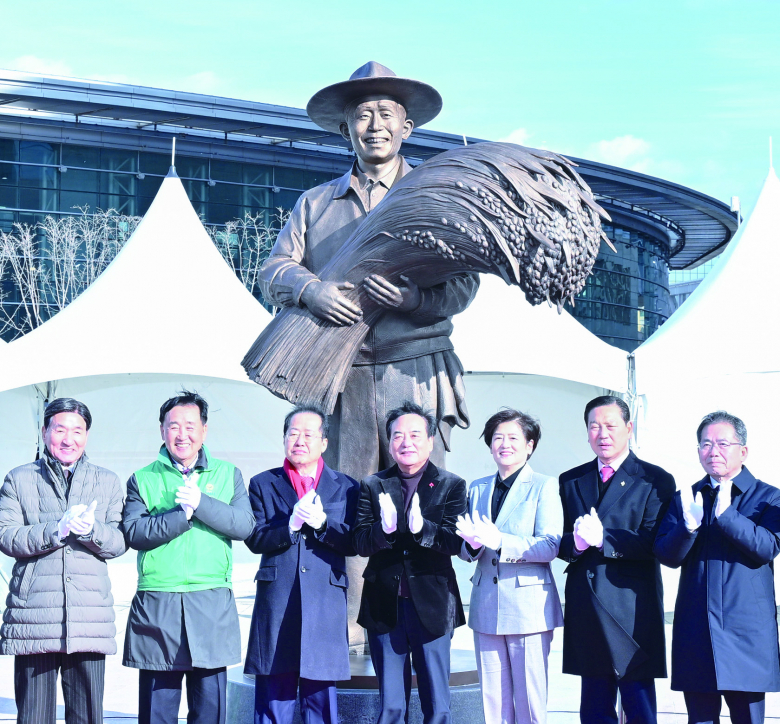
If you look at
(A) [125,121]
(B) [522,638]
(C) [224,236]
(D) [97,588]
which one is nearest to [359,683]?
(B) [522,638]

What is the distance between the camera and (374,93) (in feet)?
10.5

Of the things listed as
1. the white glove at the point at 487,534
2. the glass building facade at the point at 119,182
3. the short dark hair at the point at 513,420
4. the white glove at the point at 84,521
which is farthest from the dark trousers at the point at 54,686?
the glass building facade at the point at 119,182

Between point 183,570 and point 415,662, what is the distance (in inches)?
30.0

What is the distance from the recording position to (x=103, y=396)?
29.9ft

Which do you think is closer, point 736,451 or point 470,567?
point 736,451

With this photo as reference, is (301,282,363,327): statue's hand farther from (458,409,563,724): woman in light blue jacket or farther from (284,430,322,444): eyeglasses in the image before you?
(458,409,563,724): woman in light blue jacket

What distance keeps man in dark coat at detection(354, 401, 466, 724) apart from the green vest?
0.47 meters

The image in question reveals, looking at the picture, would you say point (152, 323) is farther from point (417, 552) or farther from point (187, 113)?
point (187, 113)

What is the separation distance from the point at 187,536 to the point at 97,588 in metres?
0.37

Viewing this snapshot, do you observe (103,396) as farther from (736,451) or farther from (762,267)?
(736,451)

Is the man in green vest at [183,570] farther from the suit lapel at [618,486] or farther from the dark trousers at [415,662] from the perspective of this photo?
the suit lapel at [618,486]

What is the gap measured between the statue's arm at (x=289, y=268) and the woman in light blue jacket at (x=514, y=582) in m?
0.76

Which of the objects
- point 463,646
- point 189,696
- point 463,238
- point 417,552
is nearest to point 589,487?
point 417,552

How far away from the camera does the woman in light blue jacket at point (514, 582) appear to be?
2939mm
